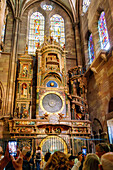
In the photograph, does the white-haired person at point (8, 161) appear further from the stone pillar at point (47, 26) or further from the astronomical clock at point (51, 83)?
the stone pillar at point (47, 26)

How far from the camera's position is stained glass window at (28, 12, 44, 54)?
14372 mm

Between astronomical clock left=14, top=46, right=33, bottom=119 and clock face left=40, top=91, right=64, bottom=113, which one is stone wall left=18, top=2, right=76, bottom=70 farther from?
clock face left=40, top=91, right=64, bottom=113

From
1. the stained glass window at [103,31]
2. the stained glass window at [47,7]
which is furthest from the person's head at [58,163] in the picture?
the stained glass window at [47,7]

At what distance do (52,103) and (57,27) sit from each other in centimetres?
768

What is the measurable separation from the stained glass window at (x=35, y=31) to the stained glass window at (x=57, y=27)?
3.15 feet

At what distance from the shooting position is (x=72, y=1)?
601 inches

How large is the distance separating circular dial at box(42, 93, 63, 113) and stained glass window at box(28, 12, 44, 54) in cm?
467

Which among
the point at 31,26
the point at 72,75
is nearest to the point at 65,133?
the point at 72,75

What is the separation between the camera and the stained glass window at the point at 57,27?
15117 millimetres

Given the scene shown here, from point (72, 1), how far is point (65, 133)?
11.4m

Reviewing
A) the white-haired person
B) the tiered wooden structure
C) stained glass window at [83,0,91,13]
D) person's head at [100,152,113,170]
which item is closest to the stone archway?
the tiered wooden structure

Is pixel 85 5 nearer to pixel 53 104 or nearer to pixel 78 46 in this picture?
pixel 78 46

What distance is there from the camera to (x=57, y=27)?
15.5 meters

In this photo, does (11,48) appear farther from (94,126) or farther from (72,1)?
(94,126)
